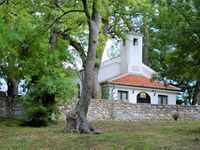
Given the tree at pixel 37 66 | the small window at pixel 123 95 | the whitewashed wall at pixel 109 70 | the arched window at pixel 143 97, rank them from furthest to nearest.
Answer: the whitewashed wall at pixel 109 70 < the arched window at pixel 143 97 < the small window at pixel 123 95 < the tree at pixel 37 66

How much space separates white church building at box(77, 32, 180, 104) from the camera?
36.2 metres

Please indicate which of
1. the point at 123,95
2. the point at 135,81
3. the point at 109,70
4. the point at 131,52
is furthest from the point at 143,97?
the point at 131,52

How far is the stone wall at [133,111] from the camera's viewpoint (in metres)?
25.8

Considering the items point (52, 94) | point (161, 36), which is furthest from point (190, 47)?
point (52, 94)

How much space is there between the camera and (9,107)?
79.2 feet

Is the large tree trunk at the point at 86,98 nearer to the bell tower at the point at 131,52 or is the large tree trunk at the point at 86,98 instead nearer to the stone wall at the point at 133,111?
the stone wall at the point at 133,111

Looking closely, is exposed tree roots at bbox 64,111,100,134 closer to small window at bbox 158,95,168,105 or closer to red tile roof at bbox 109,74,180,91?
red tile roof at bbox 109,74,180,91

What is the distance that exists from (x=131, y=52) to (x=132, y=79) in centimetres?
249

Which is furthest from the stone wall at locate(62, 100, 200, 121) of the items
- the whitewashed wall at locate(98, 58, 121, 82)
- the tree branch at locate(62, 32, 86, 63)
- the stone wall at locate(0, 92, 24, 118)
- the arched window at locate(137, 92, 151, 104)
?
the whitewashed wall at locate(98, 58, 121, 82)

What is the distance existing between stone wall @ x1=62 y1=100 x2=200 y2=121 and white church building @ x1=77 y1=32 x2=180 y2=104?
759 centimetres

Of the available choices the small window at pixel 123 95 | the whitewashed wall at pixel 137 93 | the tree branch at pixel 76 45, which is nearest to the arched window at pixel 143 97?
the whitewashed wall at pixel 137 93

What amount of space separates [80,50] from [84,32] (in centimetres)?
168

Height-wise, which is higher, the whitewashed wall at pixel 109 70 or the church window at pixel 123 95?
the whitewashed wall at pixel 109 70

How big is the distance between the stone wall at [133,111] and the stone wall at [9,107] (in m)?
2.66
